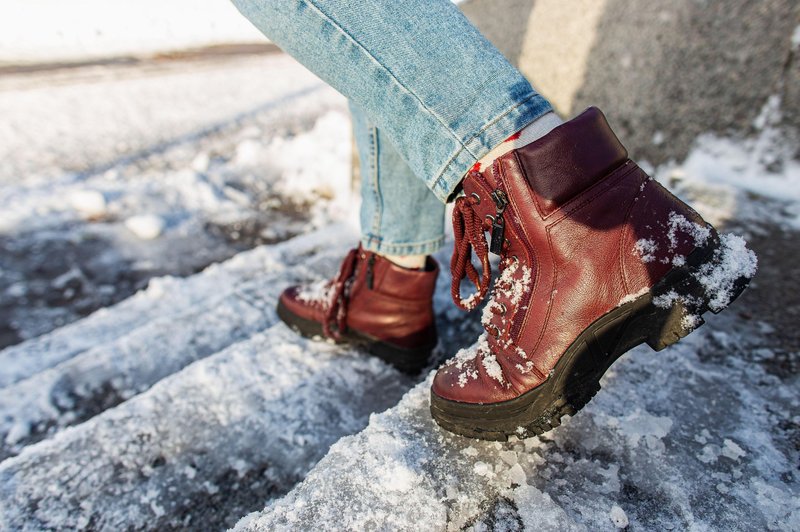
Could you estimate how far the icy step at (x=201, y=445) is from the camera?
867 mm

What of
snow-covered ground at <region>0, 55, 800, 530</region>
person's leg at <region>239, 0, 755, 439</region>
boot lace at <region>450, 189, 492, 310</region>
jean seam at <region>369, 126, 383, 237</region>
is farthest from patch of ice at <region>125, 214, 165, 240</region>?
boot lace at <region>450, 189, 492, 310</region>

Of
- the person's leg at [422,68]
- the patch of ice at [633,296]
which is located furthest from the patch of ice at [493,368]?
the person's leg at [422,68]

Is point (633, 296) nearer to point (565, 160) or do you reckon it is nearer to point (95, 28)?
point (565, 160)

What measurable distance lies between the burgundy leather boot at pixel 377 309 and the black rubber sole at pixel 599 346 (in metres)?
0.38

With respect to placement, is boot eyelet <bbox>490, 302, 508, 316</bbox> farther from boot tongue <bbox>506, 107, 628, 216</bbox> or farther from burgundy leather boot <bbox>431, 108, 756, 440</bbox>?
boot tongue <bbox>506, 107, 628, 216</bbox>

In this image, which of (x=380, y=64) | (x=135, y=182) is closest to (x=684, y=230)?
(x=380, y=64)

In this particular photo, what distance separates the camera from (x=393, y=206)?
3.49ft

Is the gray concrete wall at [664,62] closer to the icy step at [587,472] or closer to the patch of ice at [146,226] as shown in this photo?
the icy step at [587,472]

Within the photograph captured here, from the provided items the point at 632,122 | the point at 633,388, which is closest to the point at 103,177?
the point at 632,122

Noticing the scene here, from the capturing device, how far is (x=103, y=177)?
306 cm

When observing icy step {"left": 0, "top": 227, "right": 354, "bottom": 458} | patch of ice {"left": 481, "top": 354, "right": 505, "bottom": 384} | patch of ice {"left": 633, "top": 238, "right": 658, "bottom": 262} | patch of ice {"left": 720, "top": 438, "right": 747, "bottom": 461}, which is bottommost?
icy step {"left": 0, "top": 227, "right": 354, "bottom": 458}

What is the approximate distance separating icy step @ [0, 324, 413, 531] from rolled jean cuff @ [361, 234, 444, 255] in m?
0.29

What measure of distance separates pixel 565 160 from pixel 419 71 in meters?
0.25

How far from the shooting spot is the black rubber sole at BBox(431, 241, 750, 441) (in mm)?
747
